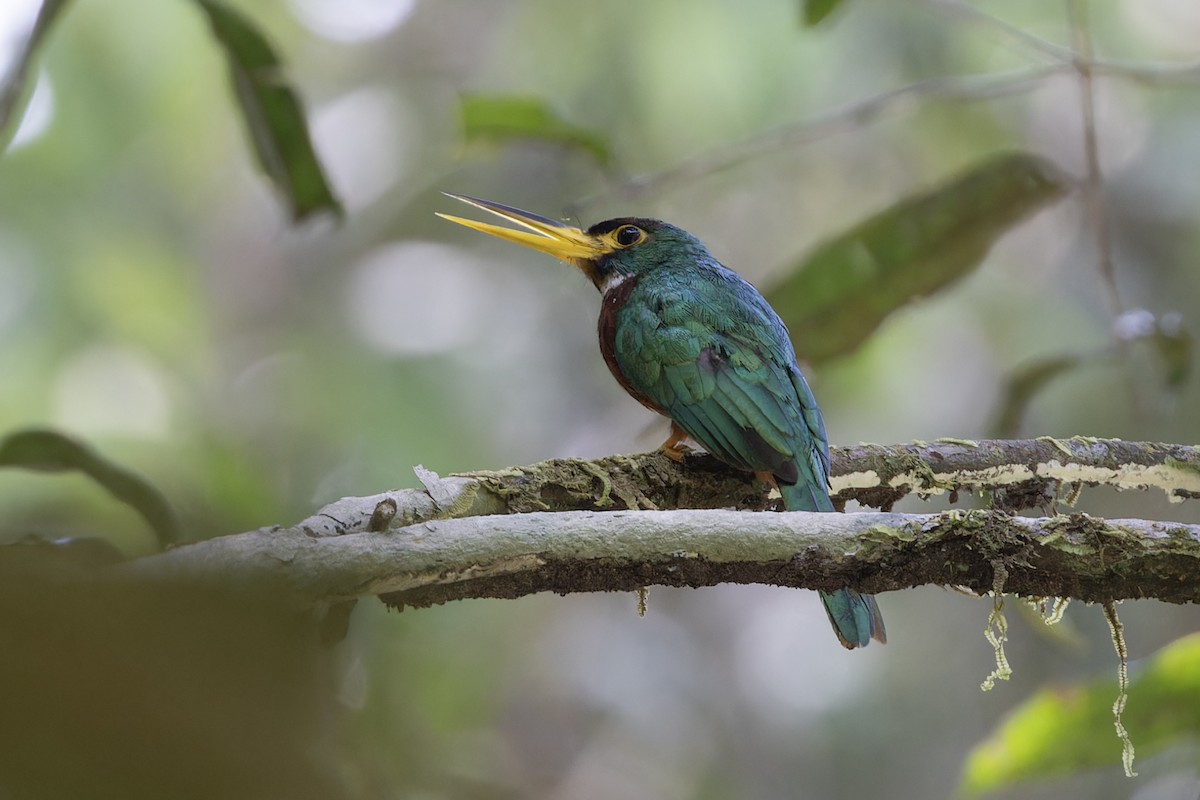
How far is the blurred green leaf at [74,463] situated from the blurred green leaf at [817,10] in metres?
2.24

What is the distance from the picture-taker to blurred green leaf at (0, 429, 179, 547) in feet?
7.31

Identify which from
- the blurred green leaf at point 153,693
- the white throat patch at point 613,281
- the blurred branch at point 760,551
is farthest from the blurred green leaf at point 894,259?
the blurred green leaf at point 153,693

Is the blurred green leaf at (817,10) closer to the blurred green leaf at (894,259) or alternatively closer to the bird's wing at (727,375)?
the blurred green leaf at (894,259)

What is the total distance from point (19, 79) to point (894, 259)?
2.24m

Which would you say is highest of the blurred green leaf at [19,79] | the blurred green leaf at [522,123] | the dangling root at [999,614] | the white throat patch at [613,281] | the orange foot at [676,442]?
the blurred green leaf at [522,123]

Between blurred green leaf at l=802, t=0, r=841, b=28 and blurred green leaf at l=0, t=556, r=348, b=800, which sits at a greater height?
blurred green leaf at l=802, t=0, r=841, b=28

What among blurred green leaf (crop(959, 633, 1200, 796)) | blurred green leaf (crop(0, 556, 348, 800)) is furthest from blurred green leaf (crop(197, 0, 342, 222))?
blurred green leaf (crop(0, 556, 348, 800))

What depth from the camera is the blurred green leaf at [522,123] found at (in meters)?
3.55

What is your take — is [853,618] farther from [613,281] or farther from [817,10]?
[817,10]

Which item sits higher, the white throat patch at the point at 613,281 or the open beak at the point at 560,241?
the open beak at the point at 560,241

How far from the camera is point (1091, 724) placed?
259cm

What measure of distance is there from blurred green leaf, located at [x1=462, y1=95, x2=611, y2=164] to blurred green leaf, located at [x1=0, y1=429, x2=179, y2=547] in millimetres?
1709

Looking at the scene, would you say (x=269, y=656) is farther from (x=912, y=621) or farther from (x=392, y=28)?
(x=392, y=28)

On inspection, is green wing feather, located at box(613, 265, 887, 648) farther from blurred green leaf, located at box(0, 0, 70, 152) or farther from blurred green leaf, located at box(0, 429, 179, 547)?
blurred green leaf, located at box(0, 0, 70, 152)
